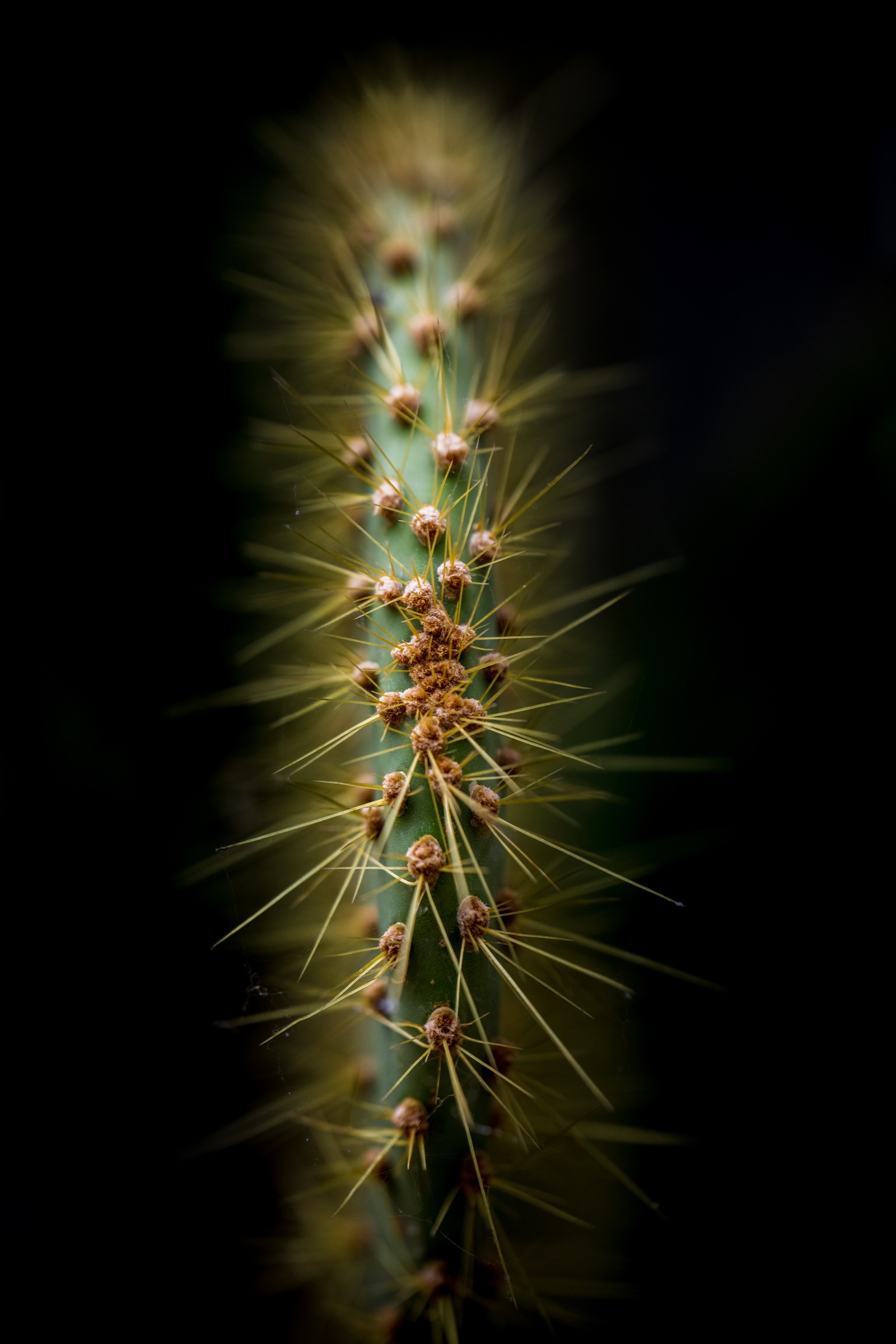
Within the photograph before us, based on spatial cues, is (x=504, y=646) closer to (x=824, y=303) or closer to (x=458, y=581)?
(x=458, y=581)

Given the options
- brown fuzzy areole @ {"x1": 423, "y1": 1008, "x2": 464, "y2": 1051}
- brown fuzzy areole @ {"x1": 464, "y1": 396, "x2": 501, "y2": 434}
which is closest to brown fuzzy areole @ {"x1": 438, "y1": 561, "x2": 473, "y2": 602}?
brown fuzzy areole @ {"x1": 464, "y1": 396, "x2": 501, "y2": 434}

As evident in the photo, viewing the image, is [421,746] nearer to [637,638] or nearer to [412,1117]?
[412,1117]

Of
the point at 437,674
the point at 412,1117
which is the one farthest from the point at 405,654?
the point at 412,1117

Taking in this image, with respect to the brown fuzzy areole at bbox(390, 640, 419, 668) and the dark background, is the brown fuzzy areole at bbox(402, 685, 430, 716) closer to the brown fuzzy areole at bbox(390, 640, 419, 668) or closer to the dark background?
the brown fuzzy areole at bbox(390, 640, 419, 668)

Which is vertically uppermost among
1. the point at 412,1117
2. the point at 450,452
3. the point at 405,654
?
the point at 450,452

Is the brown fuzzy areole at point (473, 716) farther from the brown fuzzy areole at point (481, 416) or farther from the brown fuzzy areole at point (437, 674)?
the brown fuzzy areole at point (481, 416)

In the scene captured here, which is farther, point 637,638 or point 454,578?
point 637,638
